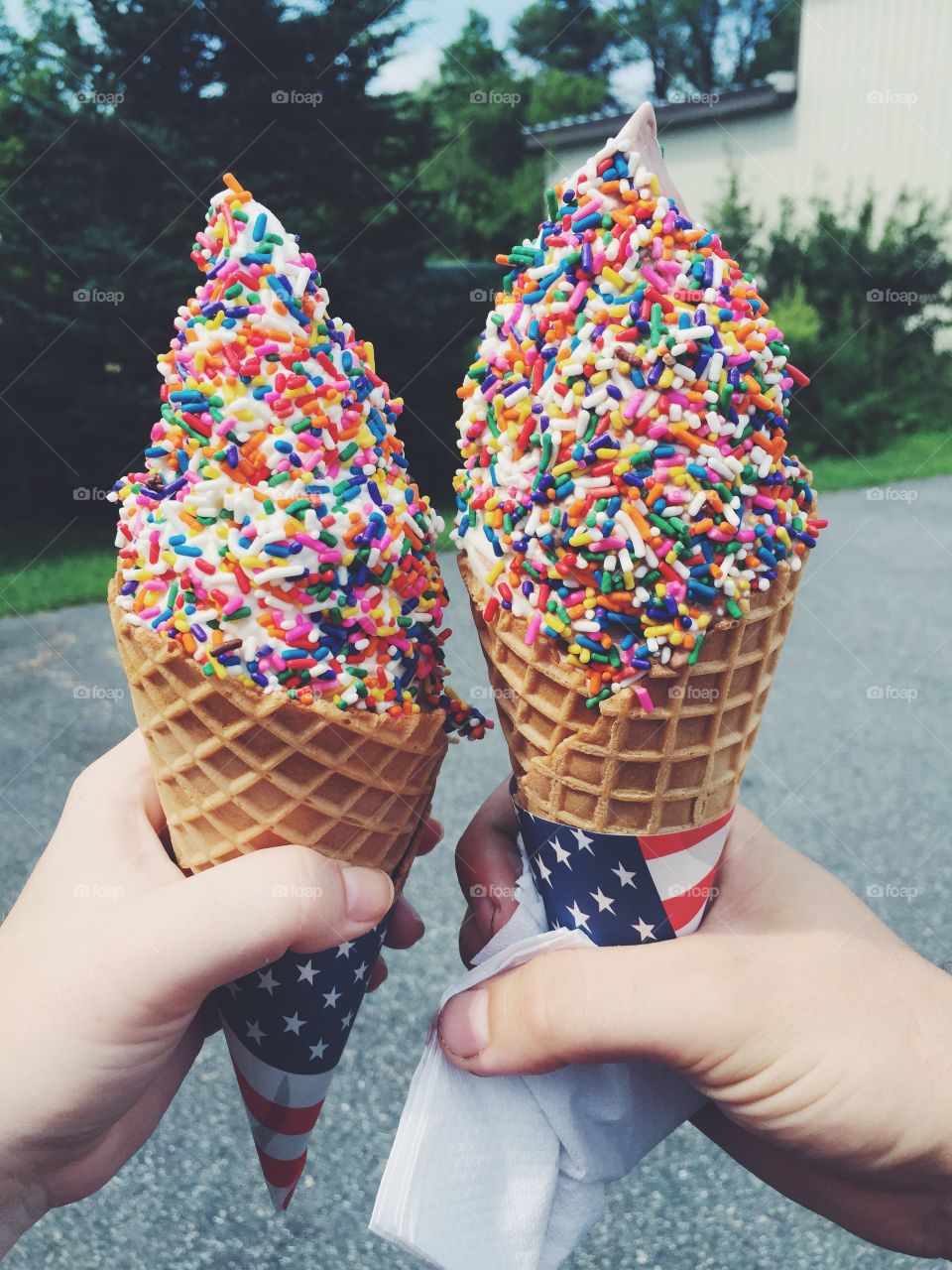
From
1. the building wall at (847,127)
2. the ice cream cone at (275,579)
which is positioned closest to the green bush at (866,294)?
the building wall at (847,127)

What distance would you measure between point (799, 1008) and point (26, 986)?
62.0 inches

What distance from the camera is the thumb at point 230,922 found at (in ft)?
6.30

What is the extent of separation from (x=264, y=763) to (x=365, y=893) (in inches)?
14.0

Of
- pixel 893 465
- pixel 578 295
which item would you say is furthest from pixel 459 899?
pixel 893 465

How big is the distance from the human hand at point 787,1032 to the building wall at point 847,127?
64.1ft

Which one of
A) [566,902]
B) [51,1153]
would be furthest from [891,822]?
[51,1153]

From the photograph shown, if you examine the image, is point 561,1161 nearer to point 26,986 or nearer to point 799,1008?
point 799,1008

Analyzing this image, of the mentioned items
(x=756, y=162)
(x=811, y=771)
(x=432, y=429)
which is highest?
(x=756, y=162)

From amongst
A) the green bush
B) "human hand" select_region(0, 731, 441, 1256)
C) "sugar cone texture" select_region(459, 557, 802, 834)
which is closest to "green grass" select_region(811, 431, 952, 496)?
the green bush

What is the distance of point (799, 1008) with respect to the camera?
2.03m

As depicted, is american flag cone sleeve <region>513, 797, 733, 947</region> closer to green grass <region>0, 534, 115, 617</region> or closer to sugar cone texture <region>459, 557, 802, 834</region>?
sugar cone texture <region>459, 557, 802, 834</region>

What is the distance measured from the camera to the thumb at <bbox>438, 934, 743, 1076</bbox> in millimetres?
1988

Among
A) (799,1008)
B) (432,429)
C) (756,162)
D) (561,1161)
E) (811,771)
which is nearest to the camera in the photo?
(799,1008)

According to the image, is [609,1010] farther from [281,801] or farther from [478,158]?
[478,158]
